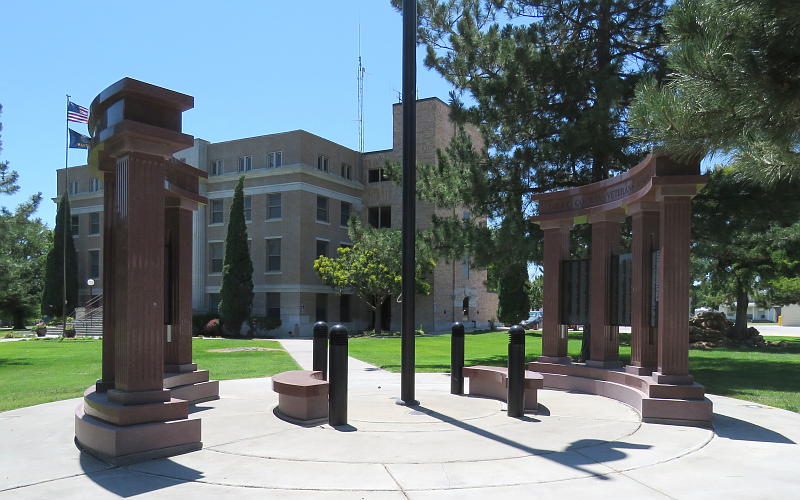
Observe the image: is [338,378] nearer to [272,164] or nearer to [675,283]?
[675,283]

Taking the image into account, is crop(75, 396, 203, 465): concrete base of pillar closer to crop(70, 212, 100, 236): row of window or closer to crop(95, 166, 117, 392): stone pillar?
crop(95, 166, 117, 392): stone pillar

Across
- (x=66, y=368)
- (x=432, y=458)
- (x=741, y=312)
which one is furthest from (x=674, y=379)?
(x=741, y=312)

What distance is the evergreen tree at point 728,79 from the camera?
5.56 m

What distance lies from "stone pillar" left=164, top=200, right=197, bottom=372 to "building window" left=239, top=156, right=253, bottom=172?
102 feet

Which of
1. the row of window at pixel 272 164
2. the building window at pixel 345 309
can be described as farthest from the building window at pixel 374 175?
the building window at pixel 345 309

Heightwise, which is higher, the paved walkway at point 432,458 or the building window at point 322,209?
the building window at point 322,209

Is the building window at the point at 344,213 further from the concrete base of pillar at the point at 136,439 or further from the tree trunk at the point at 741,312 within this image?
the concrete base of pillar at the point at 136,439

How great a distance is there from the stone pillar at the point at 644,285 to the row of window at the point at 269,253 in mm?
30847

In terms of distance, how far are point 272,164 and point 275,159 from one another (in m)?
0.38

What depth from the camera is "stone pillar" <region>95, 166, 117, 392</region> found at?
818 cm

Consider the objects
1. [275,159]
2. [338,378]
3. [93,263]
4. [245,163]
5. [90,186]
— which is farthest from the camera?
[90,186]

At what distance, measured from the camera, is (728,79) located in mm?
5695

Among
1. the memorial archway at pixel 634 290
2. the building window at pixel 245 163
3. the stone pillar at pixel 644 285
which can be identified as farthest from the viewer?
the building window at pixel 245 163

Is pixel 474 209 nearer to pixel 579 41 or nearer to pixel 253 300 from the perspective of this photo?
pixel 579 41
